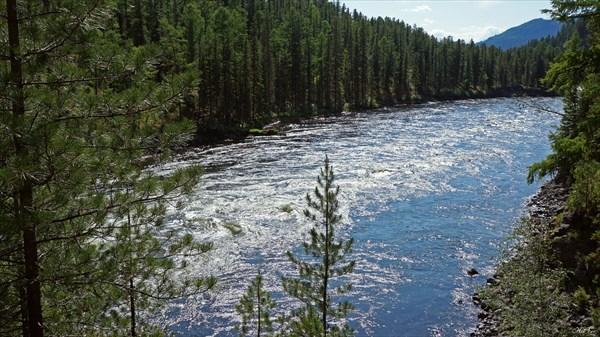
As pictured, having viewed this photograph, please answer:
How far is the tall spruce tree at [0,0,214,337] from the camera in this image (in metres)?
5.46

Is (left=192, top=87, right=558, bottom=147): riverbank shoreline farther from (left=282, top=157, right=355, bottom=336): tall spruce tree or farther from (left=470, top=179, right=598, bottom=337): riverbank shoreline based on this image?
(left=282, top=157, right=355, bottom=336): tall spruce tree

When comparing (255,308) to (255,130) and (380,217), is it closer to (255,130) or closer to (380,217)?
(380,217)

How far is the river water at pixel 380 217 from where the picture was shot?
1584 cm

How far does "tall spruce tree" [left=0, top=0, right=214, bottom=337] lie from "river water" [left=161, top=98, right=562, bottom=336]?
147 cm

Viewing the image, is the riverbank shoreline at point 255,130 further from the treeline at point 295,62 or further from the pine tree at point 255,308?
the pine tree at point 255,308

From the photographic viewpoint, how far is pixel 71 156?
549cm

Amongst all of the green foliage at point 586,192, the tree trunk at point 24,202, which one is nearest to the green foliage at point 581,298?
the green foliage at point 586,192

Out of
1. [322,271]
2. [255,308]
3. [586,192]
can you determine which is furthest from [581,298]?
[255,308]

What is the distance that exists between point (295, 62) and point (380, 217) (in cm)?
5770

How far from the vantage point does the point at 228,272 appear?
1798cm

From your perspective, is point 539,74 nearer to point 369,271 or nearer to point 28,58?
point 369,271

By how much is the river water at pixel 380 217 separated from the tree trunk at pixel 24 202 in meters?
2.47

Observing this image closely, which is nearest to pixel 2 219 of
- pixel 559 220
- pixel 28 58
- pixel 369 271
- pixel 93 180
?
pixel 93 180

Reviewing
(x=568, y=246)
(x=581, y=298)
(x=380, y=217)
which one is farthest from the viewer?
(x=380, y=217)
